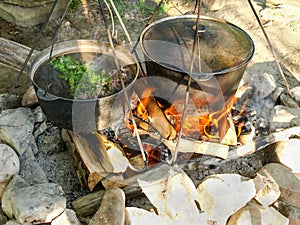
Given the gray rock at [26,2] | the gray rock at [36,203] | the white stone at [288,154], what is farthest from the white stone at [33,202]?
the gray rock at [26,2]

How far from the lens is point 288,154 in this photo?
9.50 feet

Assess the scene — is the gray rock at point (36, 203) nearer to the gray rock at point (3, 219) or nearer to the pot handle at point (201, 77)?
the gray rock at point (3, 219)

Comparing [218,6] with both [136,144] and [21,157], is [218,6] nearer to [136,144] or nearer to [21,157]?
[136,144]

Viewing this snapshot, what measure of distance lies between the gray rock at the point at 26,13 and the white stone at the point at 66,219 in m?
2.69

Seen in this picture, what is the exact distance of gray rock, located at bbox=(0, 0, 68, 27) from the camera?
14.2 feet

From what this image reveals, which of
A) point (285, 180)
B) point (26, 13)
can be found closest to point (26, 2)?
point (26, 13)

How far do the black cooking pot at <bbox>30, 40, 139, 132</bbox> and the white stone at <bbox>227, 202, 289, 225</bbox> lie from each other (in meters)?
0.94

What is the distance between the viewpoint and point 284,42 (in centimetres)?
441

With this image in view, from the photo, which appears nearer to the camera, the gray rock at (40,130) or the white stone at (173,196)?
the white stone at (173,196)

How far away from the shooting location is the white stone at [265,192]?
2516 millimetres

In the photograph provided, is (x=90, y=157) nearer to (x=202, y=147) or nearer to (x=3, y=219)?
(x=3, y=219)

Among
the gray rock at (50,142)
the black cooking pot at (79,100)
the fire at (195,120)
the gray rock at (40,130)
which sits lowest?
the gray rock at (50,142)

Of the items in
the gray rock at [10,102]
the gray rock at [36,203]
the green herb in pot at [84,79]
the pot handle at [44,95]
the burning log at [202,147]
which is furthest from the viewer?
the gray rock at [10,102]

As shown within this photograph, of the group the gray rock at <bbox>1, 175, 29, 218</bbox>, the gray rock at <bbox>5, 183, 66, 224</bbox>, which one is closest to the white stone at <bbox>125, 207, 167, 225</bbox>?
the gray rock at <bbox>5, 183, 66, 224</bbox>
